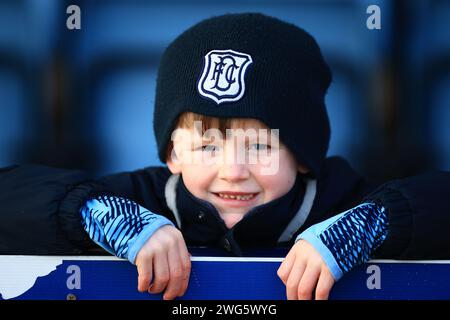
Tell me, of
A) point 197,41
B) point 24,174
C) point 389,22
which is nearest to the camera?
point 24,174

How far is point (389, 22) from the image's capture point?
1.68m

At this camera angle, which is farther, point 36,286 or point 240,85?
point 240,85

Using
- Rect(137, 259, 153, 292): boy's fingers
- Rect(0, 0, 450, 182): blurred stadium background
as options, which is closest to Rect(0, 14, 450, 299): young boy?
Rect(137, 259, 153, 292): boy's fingers

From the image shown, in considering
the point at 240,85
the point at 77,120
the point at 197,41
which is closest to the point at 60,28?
the point at 77,120

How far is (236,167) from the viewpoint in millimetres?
1153

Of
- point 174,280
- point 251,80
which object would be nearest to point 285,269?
point 174,280

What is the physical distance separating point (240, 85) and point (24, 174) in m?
0.42

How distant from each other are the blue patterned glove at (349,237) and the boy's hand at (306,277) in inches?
0.5

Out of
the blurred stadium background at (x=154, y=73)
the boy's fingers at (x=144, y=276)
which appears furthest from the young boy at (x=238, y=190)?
the blurred stadium background at (x=154, y=73)

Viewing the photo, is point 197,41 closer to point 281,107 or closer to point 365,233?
point 281,107

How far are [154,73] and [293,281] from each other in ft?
3.18
